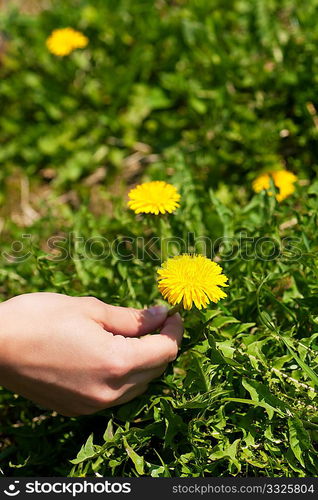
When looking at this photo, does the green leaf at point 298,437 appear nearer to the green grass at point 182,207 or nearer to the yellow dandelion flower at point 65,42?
the green grass at point 182,207

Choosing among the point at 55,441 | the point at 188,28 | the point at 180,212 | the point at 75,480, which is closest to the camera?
the point at 75,480

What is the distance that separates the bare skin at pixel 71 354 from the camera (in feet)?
4.78

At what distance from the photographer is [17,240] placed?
2.66 metres

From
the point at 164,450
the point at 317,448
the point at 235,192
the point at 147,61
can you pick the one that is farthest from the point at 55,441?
the point at 147,61

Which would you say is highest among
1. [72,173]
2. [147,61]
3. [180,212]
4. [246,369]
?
[147,61]

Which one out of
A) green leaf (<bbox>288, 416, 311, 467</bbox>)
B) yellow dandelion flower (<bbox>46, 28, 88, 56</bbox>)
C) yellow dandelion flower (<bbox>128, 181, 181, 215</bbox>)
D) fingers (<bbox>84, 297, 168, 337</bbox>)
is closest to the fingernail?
fingers (<bbox>84, 297, 168, 337</bbox>)

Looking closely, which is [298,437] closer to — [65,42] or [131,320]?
[131,320]

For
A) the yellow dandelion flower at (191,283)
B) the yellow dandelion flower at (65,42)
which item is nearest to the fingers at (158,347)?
the yellow dandelion flower at (191,283)

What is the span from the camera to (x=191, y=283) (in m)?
1.49

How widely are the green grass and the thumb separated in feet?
0.47

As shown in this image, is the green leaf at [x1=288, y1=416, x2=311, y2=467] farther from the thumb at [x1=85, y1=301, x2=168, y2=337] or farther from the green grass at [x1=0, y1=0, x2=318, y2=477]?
the thumb at [x1=85, y1=301, x2=168, y2=337]

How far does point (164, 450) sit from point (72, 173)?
1815mm

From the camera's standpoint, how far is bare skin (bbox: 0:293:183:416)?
1.46 meters

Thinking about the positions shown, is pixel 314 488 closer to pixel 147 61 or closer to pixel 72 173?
pixel 72 173
